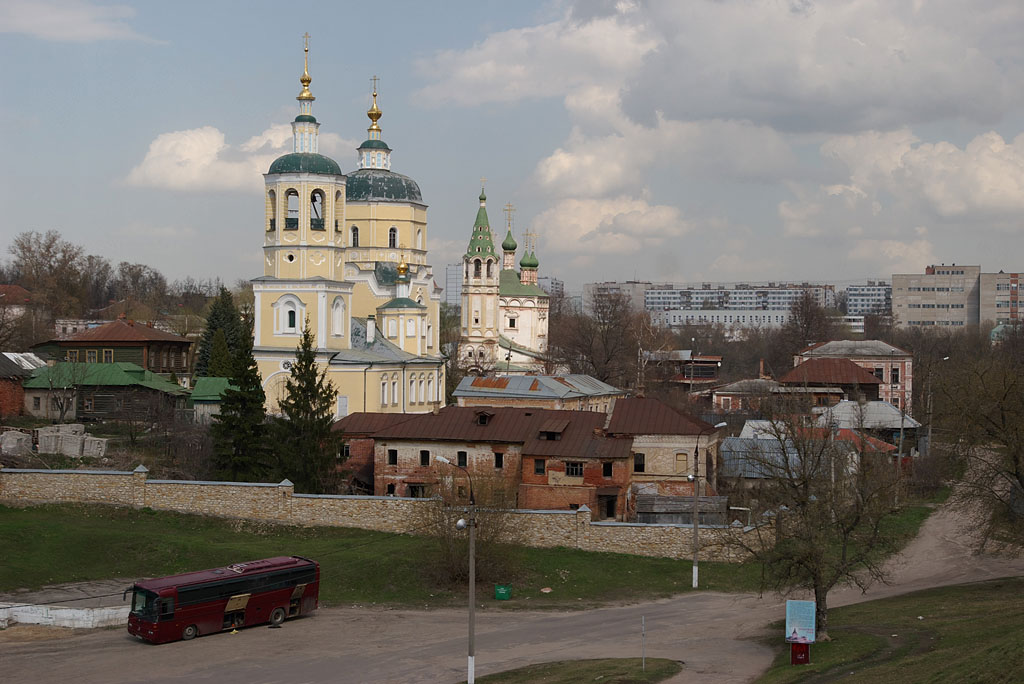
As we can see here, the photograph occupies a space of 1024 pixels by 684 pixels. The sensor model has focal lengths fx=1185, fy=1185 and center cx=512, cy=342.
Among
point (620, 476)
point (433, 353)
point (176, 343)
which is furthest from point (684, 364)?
point (620, 476)

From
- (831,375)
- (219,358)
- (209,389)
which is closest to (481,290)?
(831,375)

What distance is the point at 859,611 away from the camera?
89.6 feet

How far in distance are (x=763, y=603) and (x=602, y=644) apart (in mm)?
6114

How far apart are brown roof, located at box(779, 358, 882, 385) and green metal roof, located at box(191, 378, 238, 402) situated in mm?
32324

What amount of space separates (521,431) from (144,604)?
681 inches

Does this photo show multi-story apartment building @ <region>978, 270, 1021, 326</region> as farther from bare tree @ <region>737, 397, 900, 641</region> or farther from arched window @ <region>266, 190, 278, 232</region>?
bare tree @ <region>737, 397, 900, 641</region>

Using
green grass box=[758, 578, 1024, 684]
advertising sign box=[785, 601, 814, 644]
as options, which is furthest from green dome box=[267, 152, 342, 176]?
advertising sign box=[785, 601, 814, 644]

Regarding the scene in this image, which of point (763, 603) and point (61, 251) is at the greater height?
point (61, 251)

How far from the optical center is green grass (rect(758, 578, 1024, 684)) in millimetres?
17344

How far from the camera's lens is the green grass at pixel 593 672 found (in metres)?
21.2

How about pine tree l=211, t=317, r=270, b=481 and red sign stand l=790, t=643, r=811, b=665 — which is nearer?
red sign stand l=790, t=643, r=811, b=665

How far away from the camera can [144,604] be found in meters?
26.1

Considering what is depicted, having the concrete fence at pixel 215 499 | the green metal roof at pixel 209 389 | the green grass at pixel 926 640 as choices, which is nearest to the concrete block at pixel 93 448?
the concrete fence at pixel 215 499

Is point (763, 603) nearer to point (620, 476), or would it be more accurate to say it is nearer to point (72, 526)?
point (620, 476)
